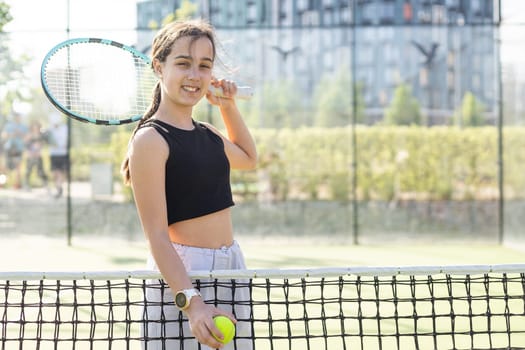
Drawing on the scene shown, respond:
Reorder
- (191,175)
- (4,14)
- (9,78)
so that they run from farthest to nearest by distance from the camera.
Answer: (9,78)
(4,14)
(191,175)

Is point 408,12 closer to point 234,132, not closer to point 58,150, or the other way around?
point 58,150

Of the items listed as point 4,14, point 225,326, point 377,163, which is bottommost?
point 377,163

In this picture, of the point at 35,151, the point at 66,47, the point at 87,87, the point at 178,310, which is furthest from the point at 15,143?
the point at 178,310

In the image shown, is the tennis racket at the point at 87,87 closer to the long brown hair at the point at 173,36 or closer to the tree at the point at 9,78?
the long brown hair at the point at 173,36

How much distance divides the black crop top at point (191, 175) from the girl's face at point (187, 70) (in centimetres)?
8

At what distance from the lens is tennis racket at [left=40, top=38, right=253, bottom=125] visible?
2525 millimetres

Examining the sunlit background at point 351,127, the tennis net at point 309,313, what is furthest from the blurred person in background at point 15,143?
the tennis net at point 309,313

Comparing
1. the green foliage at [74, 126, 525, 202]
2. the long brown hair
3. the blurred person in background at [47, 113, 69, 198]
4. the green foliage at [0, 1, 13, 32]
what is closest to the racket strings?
the long brown hair

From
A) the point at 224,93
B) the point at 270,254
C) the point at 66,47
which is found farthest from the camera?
the point at 270,254

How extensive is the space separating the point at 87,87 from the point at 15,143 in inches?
184

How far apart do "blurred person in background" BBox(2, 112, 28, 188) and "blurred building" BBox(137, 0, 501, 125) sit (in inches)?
66.0

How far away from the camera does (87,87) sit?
3477 millimetres

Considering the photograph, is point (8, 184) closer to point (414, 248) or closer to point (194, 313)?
point (414, 248)

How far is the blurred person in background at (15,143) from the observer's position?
7824 millimetres
